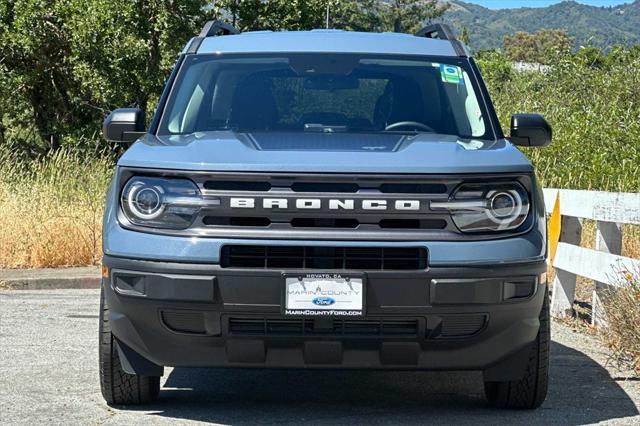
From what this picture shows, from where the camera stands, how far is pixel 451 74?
6.88 m

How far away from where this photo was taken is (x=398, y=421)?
5871 mm

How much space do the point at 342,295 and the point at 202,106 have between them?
1864 mm

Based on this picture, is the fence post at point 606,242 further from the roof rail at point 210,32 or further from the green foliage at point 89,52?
the green foliage at point 89,52

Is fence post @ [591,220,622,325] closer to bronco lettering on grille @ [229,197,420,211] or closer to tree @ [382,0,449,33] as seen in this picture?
bronco lettering on grille @ [229,197,420,211]

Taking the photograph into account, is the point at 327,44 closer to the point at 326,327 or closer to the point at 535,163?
the point at 326,327

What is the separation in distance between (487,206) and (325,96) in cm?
148

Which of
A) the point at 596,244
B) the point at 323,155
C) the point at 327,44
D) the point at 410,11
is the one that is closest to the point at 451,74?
the point at 327,44

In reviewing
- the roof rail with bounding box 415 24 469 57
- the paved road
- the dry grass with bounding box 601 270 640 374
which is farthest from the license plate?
the dry grass with bounding box 601 270 640 374

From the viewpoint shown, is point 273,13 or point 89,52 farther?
point 273,13

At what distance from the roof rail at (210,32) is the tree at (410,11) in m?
98.2

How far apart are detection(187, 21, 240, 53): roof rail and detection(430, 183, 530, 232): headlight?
220 cm

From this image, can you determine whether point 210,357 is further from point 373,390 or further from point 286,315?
point 373,390

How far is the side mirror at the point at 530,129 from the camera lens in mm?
6574

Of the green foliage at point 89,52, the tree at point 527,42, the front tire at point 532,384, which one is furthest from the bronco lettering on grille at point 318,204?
the tree at point 527,42
